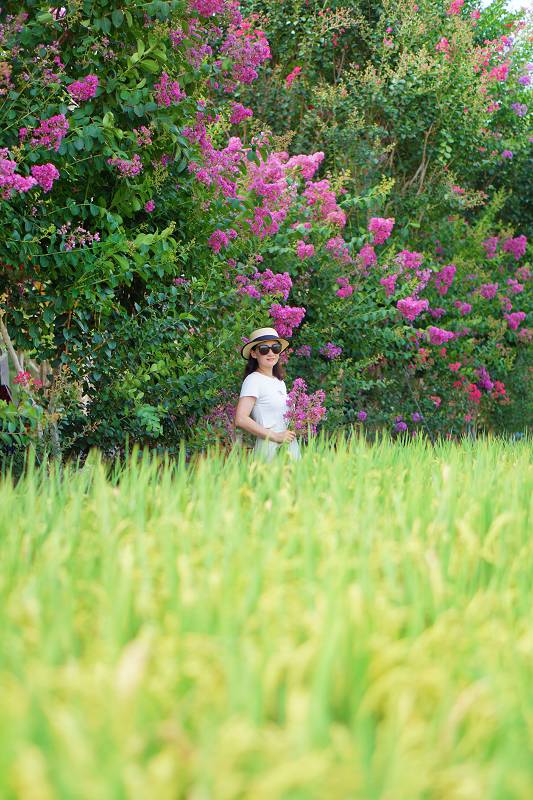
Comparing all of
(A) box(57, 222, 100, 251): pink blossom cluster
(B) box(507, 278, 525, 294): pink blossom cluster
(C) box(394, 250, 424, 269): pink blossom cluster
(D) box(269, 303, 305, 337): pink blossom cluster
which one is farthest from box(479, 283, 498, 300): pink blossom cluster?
(A) box(57, 222, 100, 251): pink blossom cluster

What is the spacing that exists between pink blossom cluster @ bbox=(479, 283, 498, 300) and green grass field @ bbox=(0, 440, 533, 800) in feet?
33.6

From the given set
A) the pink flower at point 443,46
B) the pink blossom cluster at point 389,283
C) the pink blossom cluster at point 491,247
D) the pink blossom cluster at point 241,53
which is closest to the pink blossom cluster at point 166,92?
the pink blossom cluster at point 241,53

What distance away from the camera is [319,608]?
1.64m

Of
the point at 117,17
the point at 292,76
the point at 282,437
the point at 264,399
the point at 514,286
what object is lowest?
the point at 282,437

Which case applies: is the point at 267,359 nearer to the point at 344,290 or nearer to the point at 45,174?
the point at 45,174

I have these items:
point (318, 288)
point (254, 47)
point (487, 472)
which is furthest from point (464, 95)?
point (487, 472)

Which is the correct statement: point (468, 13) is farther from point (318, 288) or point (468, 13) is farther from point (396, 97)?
point (318, 288)

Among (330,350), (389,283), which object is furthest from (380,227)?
(330,350)

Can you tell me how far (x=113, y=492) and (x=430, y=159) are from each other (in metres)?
10.2

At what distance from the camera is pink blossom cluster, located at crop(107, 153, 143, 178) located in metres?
5.26

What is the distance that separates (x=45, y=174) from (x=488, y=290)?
846 centimetres

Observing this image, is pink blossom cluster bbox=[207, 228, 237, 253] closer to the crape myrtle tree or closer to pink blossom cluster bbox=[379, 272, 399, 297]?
the crape myrtle tree

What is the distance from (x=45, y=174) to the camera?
194 inches

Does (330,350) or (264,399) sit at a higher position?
(330,350)
